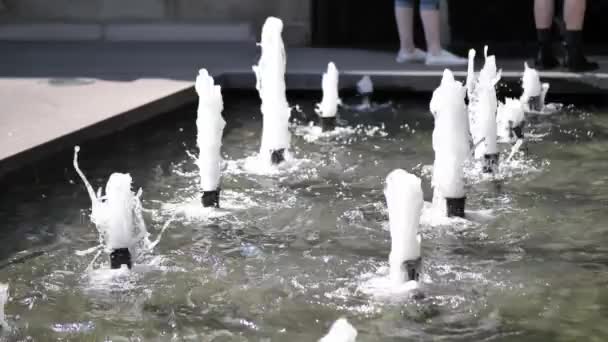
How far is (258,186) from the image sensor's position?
620 centimetres

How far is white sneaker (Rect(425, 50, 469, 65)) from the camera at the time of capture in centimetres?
941

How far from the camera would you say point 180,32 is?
11.4 m

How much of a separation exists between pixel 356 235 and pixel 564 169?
1.75 metres

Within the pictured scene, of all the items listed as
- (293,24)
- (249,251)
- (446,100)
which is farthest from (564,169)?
(293,24)

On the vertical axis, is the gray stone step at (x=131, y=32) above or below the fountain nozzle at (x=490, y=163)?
above

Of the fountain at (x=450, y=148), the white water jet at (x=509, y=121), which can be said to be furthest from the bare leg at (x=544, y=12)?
the fountain at (x=450, y=148)

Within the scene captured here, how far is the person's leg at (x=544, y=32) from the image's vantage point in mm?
8992

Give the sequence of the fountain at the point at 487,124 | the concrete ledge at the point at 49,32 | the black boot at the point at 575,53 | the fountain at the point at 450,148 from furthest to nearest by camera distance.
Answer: the concrete ledge at the point at 49,32 < the black boot at the point at 575,53 < the fountain at the point at 487,124 < the fountain at the point at 450,148

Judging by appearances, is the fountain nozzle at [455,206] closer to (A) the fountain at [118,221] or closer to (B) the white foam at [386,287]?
(B) the white foam at [386,287]

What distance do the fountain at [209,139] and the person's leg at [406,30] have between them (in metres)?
4.01

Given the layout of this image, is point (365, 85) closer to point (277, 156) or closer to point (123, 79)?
point (123, 79)

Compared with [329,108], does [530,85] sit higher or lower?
higher

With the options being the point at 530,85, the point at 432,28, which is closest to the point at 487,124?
the point at 530,85

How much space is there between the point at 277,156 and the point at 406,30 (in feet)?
10.3
